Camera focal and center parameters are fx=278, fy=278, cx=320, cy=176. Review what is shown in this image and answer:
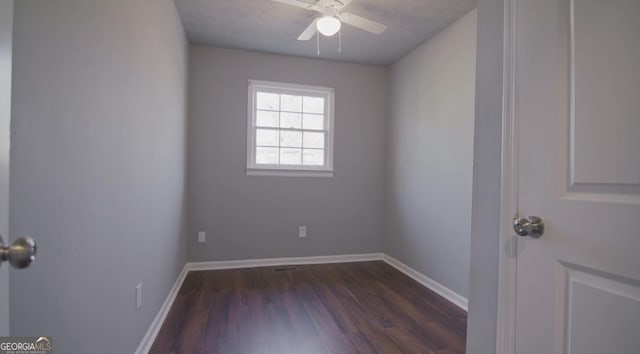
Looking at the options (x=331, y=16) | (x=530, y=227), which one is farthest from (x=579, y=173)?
(x=331, y=16)

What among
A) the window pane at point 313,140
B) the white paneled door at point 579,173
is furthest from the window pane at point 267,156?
the white paneled door at point 579,173

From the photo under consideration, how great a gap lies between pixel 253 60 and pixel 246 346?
9.82ft

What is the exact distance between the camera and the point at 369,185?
3791 millimetres

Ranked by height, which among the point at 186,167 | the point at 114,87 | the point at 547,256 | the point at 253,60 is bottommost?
the point at 547,256

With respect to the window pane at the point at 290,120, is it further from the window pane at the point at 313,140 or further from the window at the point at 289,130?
the window pane at the point at 313,140

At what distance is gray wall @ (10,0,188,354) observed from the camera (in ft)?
2.64

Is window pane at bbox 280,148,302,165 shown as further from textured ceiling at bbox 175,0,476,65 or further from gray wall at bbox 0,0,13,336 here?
gray wall at bbox 0,0,13,336

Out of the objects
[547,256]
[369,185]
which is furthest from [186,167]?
[547,256]

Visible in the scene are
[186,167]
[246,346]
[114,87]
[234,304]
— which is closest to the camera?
[114,87]

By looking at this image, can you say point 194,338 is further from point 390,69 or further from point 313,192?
point 390,69

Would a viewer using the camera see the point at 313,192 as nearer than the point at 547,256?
No

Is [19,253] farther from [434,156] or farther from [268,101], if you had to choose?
[268,101]

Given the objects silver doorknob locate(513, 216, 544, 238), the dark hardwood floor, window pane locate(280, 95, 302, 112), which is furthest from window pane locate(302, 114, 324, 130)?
silver doorknob locate(513, 216, 544, 238)

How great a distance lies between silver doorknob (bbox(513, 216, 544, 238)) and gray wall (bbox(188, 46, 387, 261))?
2739 millimetres
